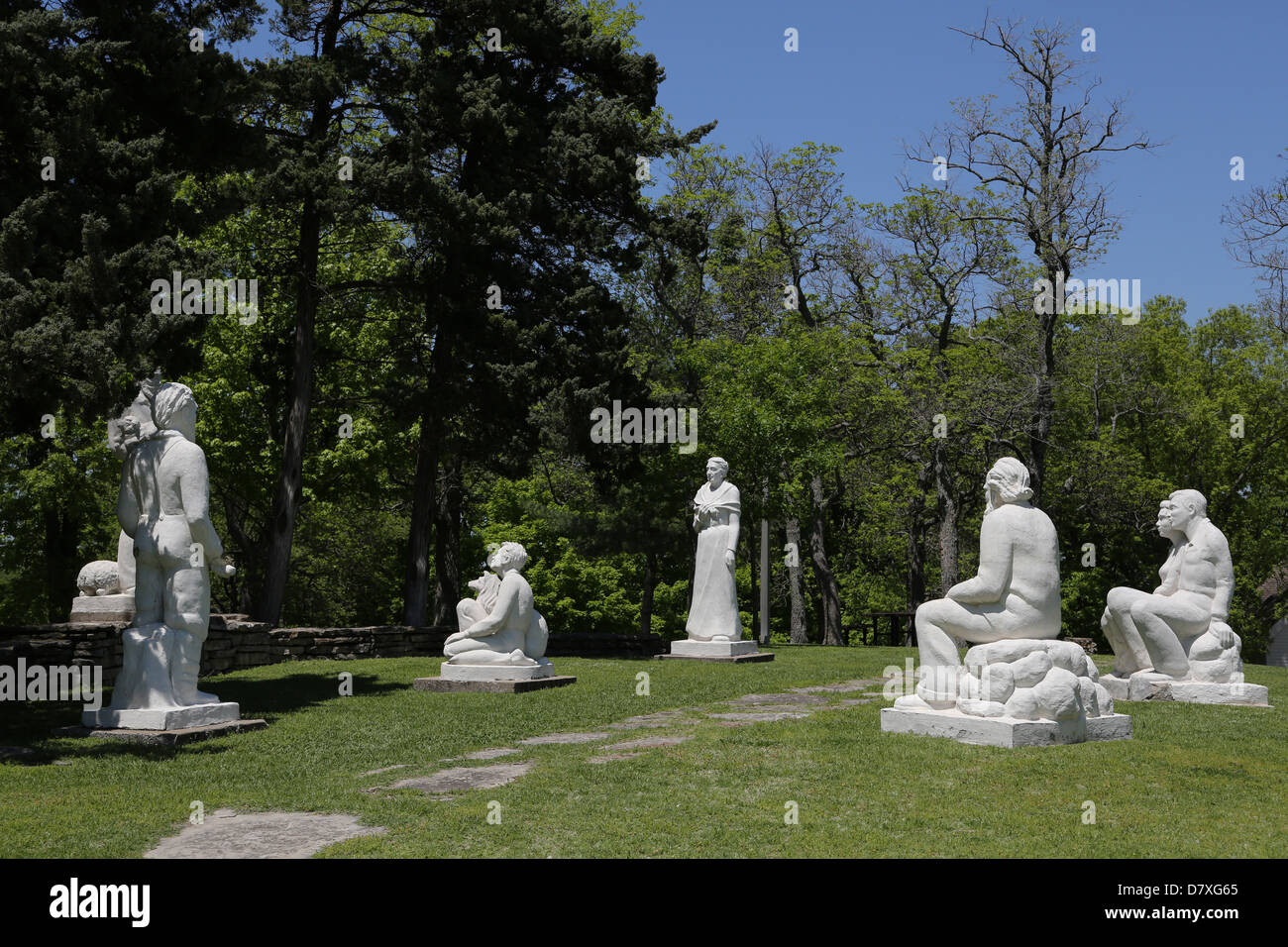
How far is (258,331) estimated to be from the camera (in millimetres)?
27859

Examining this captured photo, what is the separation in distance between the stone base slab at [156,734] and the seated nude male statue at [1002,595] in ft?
19.0

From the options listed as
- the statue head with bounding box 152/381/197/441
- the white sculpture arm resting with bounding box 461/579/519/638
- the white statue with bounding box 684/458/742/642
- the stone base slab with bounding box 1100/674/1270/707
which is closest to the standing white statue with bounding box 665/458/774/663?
the white statue with bounding box 684/458/742/642

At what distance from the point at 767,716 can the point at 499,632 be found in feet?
13.1

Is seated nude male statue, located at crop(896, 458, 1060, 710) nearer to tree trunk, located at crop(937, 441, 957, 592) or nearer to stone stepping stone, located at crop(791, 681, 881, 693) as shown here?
stone stepping stone, located at crop(791, 681, 881, 693)

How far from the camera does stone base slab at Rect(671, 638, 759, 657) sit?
17.3 meters

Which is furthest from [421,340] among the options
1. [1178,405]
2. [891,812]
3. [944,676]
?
[1178,405]

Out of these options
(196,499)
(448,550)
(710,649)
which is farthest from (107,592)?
(448,550)

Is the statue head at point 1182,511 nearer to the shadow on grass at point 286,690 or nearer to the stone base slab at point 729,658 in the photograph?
the stone base slab at point 729,658

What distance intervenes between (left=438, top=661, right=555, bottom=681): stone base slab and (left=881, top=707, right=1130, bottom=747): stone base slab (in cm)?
517

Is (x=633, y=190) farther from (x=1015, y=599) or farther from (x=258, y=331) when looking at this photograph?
(x=1015, y=599)

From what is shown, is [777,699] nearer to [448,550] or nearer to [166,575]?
[166,575]

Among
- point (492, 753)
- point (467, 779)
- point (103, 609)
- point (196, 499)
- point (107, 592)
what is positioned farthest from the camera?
point (107, 592)

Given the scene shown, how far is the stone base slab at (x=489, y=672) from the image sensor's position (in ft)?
42.9

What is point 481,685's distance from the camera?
1298 cm
